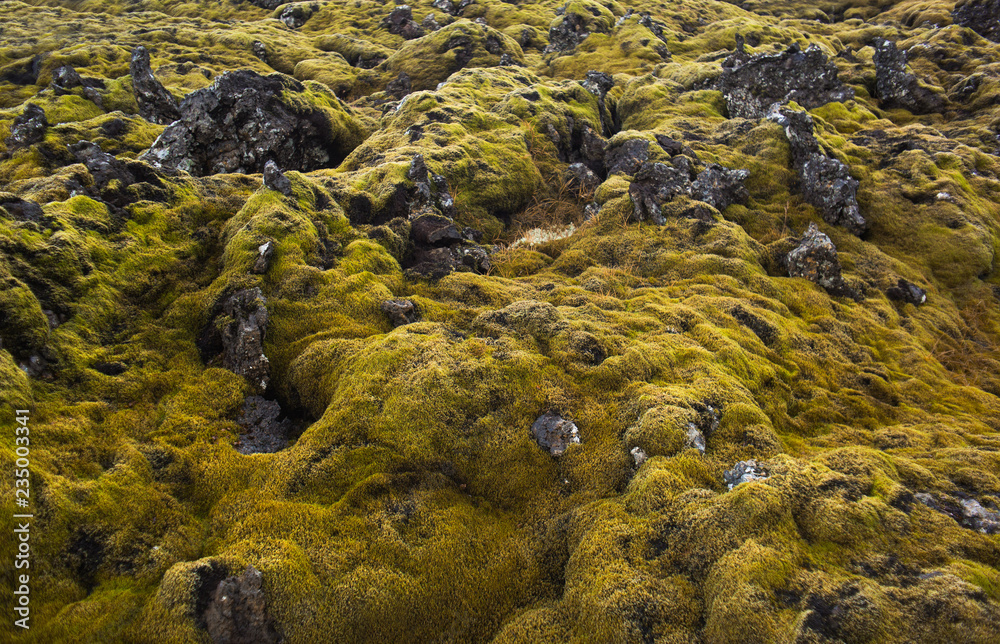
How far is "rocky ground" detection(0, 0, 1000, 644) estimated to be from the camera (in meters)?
5.27

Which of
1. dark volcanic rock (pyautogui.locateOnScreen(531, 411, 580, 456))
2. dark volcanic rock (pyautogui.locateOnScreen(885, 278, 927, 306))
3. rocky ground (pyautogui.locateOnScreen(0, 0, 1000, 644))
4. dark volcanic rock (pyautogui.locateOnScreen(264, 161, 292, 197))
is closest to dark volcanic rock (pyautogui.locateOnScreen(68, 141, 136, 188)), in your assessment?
rocky ground (pyautogui.locateOnScreen(0, 0, 1000, 644))

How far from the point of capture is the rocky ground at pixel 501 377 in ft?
17.3

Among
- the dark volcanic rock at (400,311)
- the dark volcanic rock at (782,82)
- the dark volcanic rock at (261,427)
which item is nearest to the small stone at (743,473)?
the dark volcanic rock at (400,311)

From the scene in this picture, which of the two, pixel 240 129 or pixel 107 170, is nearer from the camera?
pixel 107 170

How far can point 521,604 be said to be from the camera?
5.81m

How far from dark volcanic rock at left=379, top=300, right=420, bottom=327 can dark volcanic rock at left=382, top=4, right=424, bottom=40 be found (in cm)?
4382

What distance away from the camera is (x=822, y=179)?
15641mm

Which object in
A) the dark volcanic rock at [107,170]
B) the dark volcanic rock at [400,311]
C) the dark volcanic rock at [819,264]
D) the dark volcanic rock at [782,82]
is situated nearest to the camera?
the dark volcanic rock at [400,311]

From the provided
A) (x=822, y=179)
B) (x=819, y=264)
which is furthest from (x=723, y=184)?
(x=819, y=264)

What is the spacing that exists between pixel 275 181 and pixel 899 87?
30016mm

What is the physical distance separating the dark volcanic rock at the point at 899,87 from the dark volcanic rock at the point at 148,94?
35584 mm

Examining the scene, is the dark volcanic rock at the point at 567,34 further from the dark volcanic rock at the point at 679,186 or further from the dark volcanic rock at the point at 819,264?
the dark volcanic rock at the point at 819,264

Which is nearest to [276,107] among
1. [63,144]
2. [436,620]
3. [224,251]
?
[63,144]

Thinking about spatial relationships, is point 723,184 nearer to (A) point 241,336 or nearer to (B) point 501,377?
(B) point 501,377
